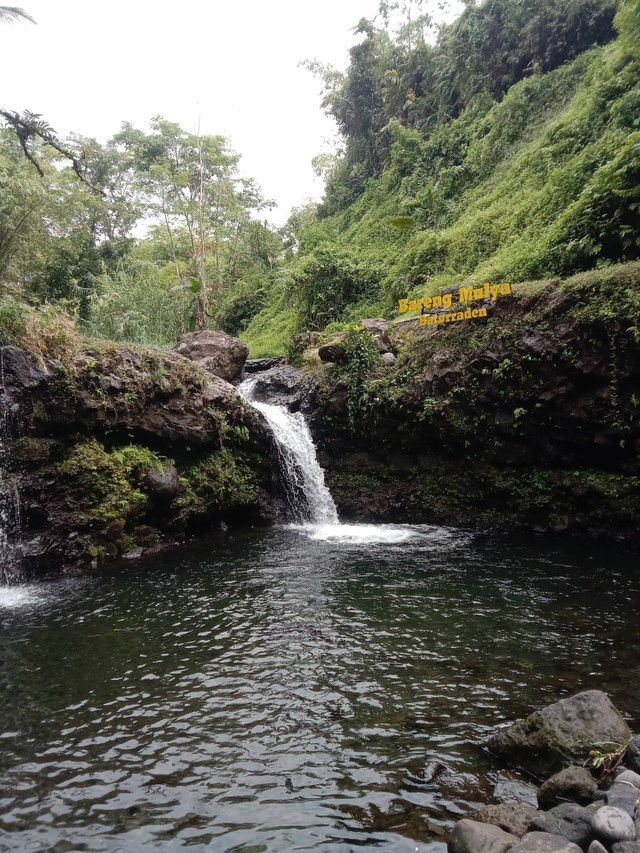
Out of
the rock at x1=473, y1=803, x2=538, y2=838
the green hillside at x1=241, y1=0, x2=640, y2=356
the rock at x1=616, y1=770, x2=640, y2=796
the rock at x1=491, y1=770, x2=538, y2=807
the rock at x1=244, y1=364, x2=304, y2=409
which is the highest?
the green hillside at x1=241, y1=0, x2=640, y2=356

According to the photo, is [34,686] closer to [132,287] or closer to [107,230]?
[132,287]

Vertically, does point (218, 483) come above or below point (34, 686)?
above

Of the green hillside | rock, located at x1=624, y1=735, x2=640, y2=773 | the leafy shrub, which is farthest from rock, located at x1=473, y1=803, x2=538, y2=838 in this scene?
the green hillside

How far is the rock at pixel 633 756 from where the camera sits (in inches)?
142

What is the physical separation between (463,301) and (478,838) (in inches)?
424

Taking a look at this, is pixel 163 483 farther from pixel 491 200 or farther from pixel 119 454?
pixel 491 200

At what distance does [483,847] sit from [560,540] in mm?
8661

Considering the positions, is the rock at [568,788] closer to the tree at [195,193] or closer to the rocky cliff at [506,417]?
the rocky cliff at [506,417]

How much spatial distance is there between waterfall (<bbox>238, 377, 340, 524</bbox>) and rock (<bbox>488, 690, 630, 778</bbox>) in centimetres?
925

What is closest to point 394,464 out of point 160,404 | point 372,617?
point 160,404

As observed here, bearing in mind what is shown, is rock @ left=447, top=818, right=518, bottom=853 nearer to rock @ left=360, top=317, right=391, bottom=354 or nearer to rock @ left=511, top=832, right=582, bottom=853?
rock @ left=511, top=832, right=582, bottom=853

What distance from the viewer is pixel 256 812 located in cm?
364

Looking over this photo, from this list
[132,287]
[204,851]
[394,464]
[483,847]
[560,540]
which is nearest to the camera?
[483,847]

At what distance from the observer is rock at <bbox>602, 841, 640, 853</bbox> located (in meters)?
2.84
